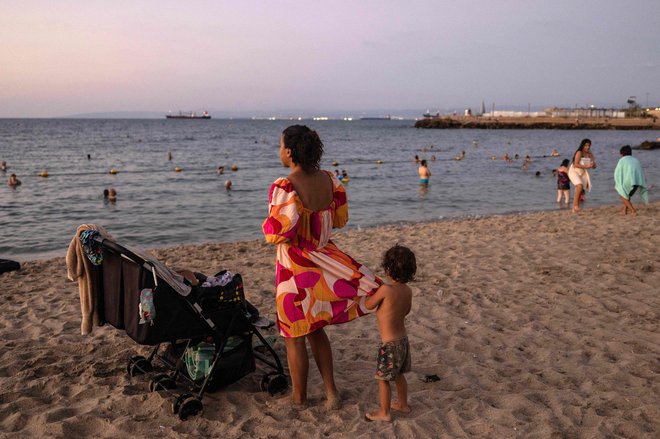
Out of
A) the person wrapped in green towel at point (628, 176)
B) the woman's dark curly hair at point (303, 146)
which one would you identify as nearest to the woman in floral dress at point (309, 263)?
the woman's dark curly hair at point (303, 146)

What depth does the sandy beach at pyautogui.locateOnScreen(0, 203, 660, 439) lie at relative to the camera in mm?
3695

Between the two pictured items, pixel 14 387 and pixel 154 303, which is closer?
pixel 154 303

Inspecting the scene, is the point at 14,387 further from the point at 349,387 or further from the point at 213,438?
the point at 349,387

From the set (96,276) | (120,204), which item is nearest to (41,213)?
(120,204)

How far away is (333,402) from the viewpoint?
390 centimetres

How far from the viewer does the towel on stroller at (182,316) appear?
11.8 ft

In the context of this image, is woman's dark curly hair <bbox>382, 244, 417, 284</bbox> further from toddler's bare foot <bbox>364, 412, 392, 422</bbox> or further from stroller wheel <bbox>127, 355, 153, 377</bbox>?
stroller wheel <bbox>127, 355, 153, 377</bbox>

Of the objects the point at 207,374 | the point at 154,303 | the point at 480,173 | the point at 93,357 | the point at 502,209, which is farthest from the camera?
the point at 480,173

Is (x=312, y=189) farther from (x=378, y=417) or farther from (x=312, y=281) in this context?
(x=378, y=417)

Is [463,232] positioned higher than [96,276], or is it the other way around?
[96,276]

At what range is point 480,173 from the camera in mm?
28281

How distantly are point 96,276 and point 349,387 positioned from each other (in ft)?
6.54

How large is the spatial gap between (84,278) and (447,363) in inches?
114

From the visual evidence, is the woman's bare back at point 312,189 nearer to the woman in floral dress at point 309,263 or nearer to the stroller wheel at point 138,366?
the woman in floral dress at point 309,263
